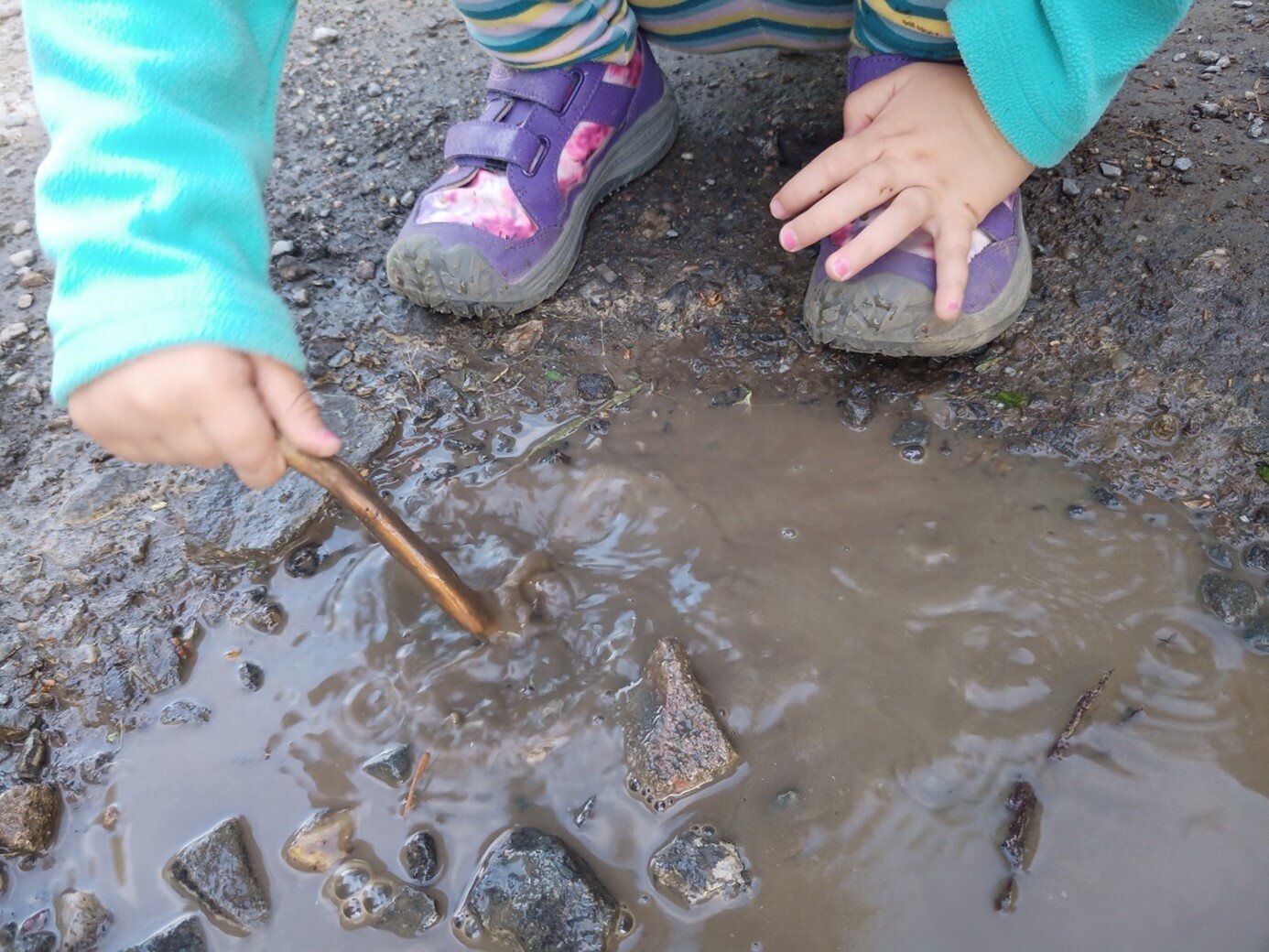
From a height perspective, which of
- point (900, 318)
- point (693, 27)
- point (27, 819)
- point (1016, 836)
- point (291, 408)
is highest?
point (693, 27)

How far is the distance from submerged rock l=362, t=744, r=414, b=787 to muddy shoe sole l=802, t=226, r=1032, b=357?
1113mm

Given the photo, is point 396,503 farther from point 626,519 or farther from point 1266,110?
point 1266,110

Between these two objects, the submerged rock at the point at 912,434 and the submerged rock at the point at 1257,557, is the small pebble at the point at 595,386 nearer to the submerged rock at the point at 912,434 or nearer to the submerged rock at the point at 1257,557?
the submerged rock at the point at 912,434

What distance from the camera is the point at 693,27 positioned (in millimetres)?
2271

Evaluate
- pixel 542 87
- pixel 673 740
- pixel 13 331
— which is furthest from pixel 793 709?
pixel 13 331

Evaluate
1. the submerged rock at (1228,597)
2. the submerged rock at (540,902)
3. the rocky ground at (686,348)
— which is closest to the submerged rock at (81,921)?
the rocky ground at (686,348)

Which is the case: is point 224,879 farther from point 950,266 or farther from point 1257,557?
point 1257,557

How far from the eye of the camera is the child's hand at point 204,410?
1.26m

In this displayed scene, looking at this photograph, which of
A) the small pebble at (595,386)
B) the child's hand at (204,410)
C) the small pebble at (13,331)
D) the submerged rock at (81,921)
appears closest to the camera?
the child's hand at (204,410)

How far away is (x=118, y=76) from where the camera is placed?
1.38 metres

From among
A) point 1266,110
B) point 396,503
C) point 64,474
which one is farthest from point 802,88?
point 64,474

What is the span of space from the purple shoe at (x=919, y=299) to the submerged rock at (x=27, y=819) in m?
1.61

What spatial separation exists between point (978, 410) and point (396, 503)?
1178mm

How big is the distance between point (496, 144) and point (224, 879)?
5.17 ft
